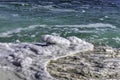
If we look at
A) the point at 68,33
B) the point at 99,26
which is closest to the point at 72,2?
the point at 99,26

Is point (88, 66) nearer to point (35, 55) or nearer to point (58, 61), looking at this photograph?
point (58, 61)

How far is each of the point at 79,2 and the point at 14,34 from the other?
8497mm

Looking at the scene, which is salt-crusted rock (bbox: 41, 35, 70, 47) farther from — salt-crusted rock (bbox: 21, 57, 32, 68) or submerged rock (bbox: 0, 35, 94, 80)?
salt-crusted rock (bbox: 21, 57, 32, 68)

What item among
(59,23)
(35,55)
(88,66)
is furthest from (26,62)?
(59,23)

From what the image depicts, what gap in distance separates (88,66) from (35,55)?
1.01 meters

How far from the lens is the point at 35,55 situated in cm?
667

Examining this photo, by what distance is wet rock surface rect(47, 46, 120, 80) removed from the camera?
5855 mm

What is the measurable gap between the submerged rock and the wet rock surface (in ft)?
0.49

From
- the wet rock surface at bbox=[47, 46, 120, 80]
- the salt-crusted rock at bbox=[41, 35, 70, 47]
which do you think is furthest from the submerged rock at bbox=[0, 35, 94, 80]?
the wet rock surface at bbox=[47, 46, 120, 80]

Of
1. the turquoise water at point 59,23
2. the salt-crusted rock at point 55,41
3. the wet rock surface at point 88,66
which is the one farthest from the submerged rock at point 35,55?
the turquoise water at point 59,23

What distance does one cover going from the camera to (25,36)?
1039 cm

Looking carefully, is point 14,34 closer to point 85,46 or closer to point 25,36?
point 25,36

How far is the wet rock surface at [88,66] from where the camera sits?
5.86 meters

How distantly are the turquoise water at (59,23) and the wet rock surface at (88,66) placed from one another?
2117mm
